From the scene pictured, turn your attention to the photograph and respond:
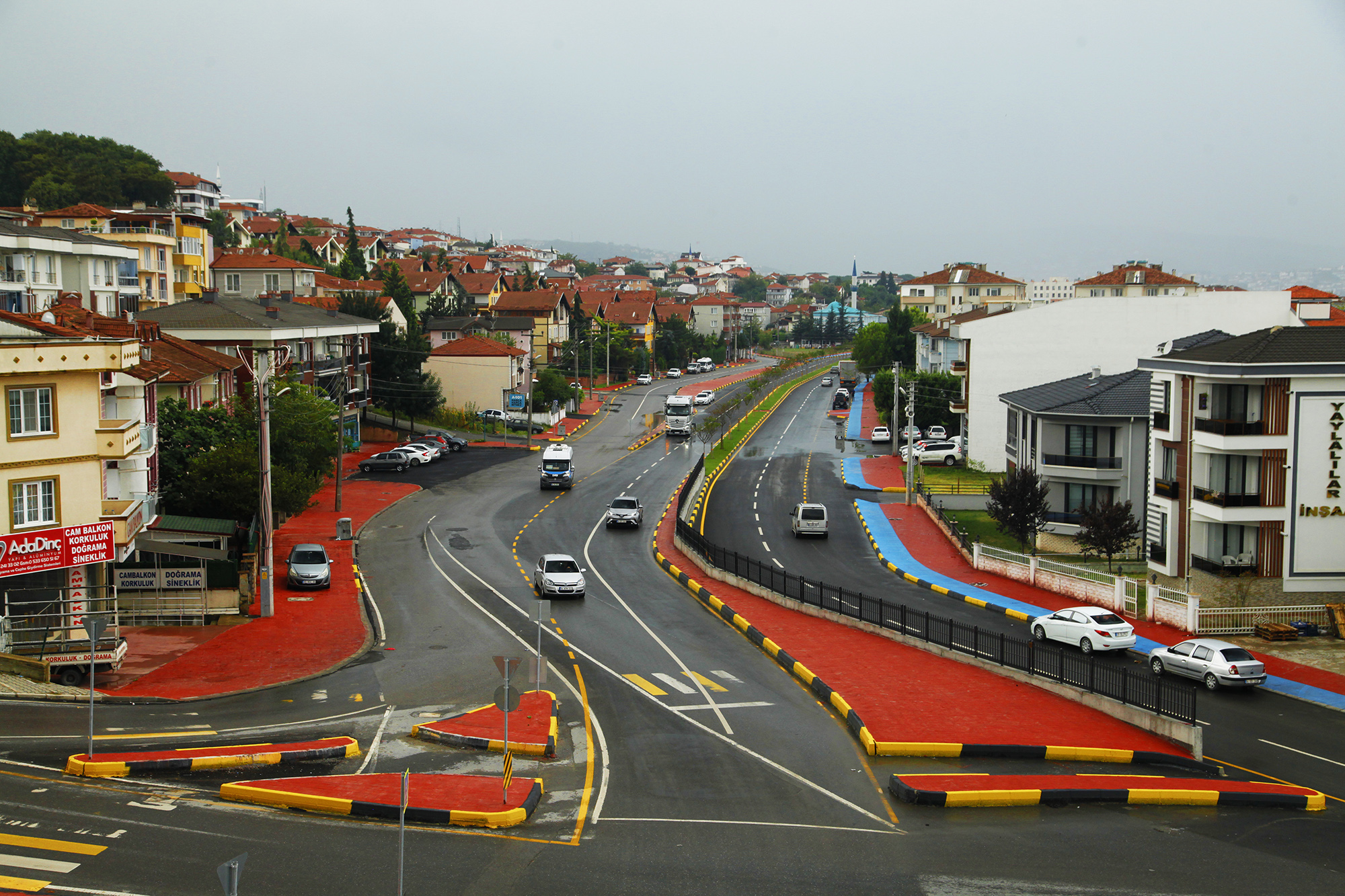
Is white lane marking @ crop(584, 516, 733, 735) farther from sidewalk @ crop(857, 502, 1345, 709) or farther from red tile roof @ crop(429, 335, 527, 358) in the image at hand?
red tile roof @ crop(429, 335, 527, 358)

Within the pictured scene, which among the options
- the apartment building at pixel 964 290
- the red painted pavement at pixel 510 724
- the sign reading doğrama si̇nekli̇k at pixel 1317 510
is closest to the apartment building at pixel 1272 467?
the sign reading doğrama si̇nekli̇k at pixel 1317 510

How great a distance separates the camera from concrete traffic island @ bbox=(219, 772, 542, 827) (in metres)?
15.7

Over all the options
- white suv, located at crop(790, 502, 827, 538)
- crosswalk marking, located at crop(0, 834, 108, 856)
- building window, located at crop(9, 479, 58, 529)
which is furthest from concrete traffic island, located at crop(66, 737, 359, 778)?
white suv, located at crop(790, 502, 827, 538)

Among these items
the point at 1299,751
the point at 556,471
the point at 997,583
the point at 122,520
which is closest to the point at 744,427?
the point at 556,471

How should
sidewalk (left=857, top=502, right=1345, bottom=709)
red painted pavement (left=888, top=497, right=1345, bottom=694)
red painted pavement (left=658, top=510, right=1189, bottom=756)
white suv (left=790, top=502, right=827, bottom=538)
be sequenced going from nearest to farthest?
red painted pavement (left=658, top=510, right=1189, bottom=756), sidewalk (left=857, top=502, right=1345, bottom=709), red painted pavement (left=888, top=497, right=1345, bottom=694), white suv (left=790, top=502, right=827, bottom=538)

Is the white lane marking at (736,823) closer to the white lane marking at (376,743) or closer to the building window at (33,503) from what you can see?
the white lane marking at (376,743)

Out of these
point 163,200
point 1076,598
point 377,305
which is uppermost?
point 163,200

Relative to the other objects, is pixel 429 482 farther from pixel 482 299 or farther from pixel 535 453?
pixel 482 299

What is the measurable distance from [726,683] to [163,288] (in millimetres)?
67554

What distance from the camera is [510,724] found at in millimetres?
21094

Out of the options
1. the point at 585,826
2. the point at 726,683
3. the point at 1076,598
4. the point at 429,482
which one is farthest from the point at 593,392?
the point at 585,826

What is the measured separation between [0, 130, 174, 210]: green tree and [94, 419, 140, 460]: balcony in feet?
293

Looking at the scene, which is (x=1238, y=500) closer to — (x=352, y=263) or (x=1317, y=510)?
(x=1317, y=510)

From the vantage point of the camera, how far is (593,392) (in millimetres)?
107750
